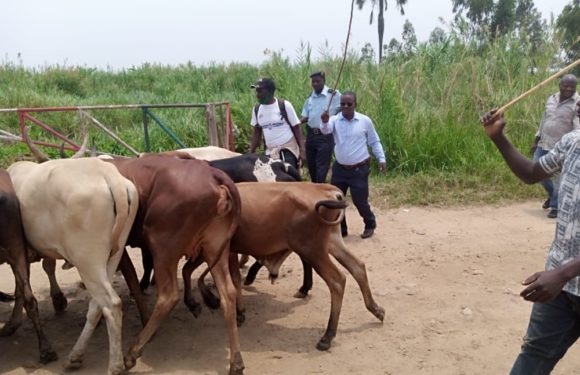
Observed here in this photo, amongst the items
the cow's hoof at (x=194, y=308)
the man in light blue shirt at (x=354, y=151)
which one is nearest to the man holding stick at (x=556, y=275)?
the cow's hoof at (x=194, y=308)

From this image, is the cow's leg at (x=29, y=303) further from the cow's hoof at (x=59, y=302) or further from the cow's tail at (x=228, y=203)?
the cow's tail at (x=228, y=203)

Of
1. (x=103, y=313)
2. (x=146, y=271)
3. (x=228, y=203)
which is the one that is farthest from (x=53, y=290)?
(x=228, y=203)

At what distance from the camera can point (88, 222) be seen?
Answer: 4020mm

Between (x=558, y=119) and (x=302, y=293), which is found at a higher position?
(x=558, y=119)

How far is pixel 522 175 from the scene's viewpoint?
2.88m

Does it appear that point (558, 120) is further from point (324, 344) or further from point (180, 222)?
point (180, 222)

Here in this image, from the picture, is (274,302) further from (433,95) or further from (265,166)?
(433,95)

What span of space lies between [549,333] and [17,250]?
3537 mm

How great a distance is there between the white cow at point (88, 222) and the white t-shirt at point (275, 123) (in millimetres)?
3056

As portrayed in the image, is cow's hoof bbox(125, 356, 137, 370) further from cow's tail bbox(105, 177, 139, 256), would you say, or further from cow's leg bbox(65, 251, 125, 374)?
cow's tail bbox(105, 177, 139, 256)

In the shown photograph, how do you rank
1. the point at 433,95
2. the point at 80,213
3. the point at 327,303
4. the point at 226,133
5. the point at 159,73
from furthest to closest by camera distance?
the point at 159,73 → the point at 433,95 → the point at 226,133 → the point at 327,303 → the point at 80,213

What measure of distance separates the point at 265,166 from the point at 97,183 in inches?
77.2

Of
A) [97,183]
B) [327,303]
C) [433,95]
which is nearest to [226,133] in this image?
[433,95]

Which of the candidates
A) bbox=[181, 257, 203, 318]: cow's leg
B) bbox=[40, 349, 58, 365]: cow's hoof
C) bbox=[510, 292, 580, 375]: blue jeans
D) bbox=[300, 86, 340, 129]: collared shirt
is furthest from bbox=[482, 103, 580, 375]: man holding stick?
bbox=[300, 86, 340, 129]: collared shirt
